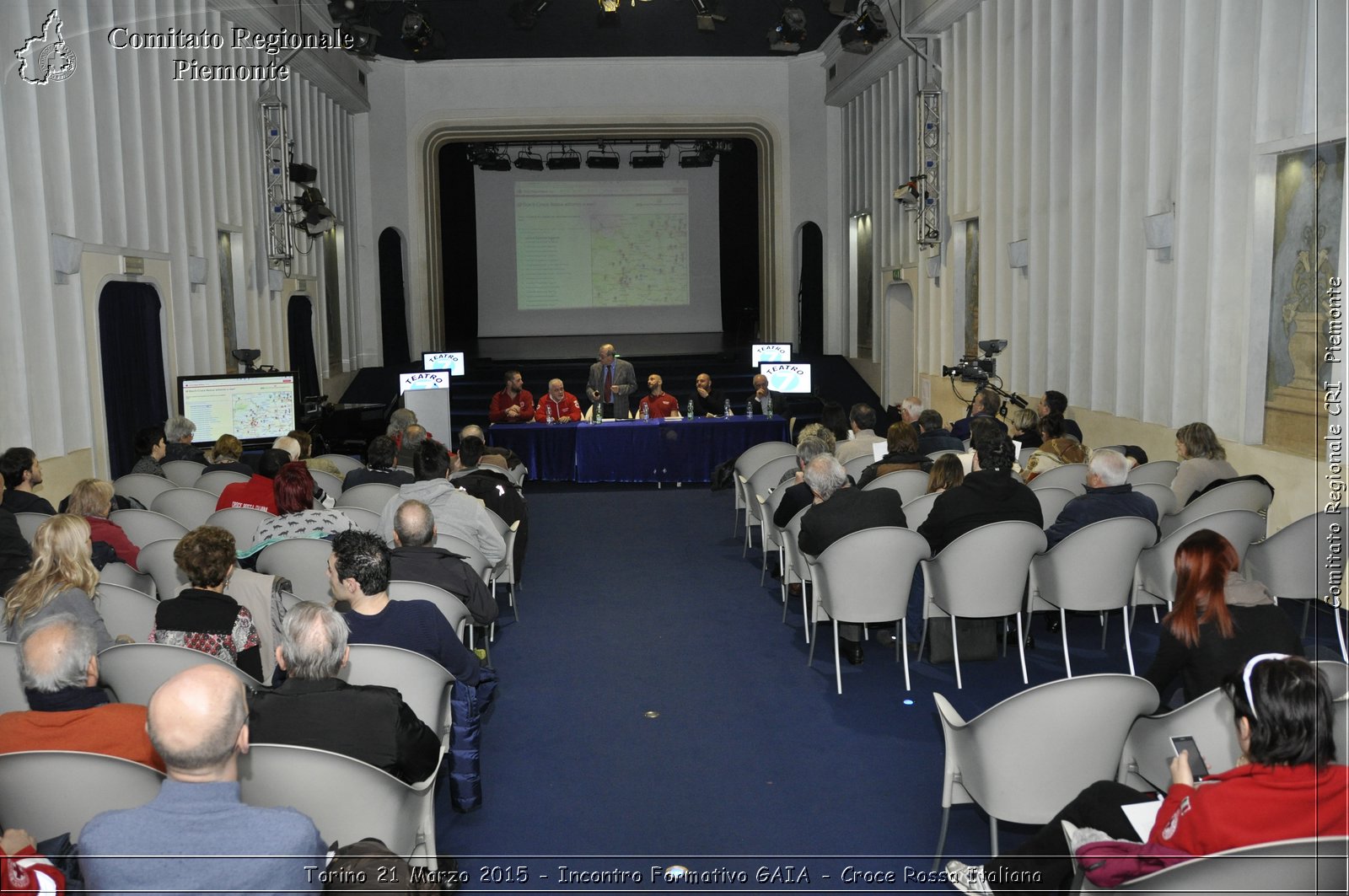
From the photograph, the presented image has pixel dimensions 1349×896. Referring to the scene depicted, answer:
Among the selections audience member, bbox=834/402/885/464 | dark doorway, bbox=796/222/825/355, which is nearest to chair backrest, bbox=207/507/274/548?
audience member, bbox=834/402/885/464

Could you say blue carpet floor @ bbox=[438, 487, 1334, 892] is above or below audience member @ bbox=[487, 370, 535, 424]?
below

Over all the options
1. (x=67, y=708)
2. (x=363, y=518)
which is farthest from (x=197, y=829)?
(x=363, y=518)

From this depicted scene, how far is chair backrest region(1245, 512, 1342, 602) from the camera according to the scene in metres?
4.72

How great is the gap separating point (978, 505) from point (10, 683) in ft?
13.0

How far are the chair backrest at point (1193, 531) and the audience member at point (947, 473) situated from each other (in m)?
0.95

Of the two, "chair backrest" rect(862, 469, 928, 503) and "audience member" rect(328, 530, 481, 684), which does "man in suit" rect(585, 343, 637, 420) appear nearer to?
"chair backrest" rect(862, 469, 928, 503)

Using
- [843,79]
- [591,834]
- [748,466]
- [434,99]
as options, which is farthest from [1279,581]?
[434,99]

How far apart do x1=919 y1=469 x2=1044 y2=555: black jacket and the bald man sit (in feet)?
12.0

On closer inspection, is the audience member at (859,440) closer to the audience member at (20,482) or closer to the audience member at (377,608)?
the audience member at (377,608)

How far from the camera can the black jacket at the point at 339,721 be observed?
9.28 ft

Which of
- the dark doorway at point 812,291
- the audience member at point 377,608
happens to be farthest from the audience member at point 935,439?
the dark doorway at point 812,291

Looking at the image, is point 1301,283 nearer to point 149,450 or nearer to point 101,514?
point 101,514

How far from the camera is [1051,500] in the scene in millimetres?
5754

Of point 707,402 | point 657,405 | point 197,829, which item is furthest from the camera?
point 707,402
